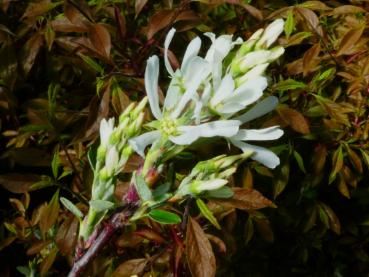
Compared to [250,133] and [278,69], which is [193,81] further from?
[278,69]

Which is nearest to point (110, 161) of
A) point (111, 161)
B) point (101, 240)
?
point (111, 161)

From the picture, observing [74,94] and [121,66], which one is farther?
[74,94]

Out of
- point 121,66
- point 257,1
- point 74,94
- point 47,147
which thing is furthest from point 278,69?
point 47,147

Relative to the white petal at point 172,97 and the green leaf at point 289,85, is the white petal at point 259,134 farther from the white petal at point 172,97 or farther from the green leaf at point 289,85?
the green leaf at point 289,85

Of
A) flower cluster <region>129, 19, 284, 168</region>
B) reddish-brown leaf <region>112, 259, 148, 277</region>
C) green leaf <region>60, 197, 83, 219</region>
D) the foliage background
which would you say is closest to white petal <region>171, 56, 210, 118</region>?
flower cluster <region>129, 19, 284, 168</region>

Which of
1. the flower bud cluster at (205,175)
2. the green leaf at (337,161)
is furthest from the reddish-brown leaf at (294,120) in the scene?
the flower bud cluster at (205,175)

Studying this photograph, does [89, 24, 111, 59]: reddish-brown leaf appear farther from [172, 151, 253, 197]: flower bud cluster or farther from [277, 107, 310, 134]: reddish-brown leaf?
[172, 151, 253, 197]: flower bud cluster
